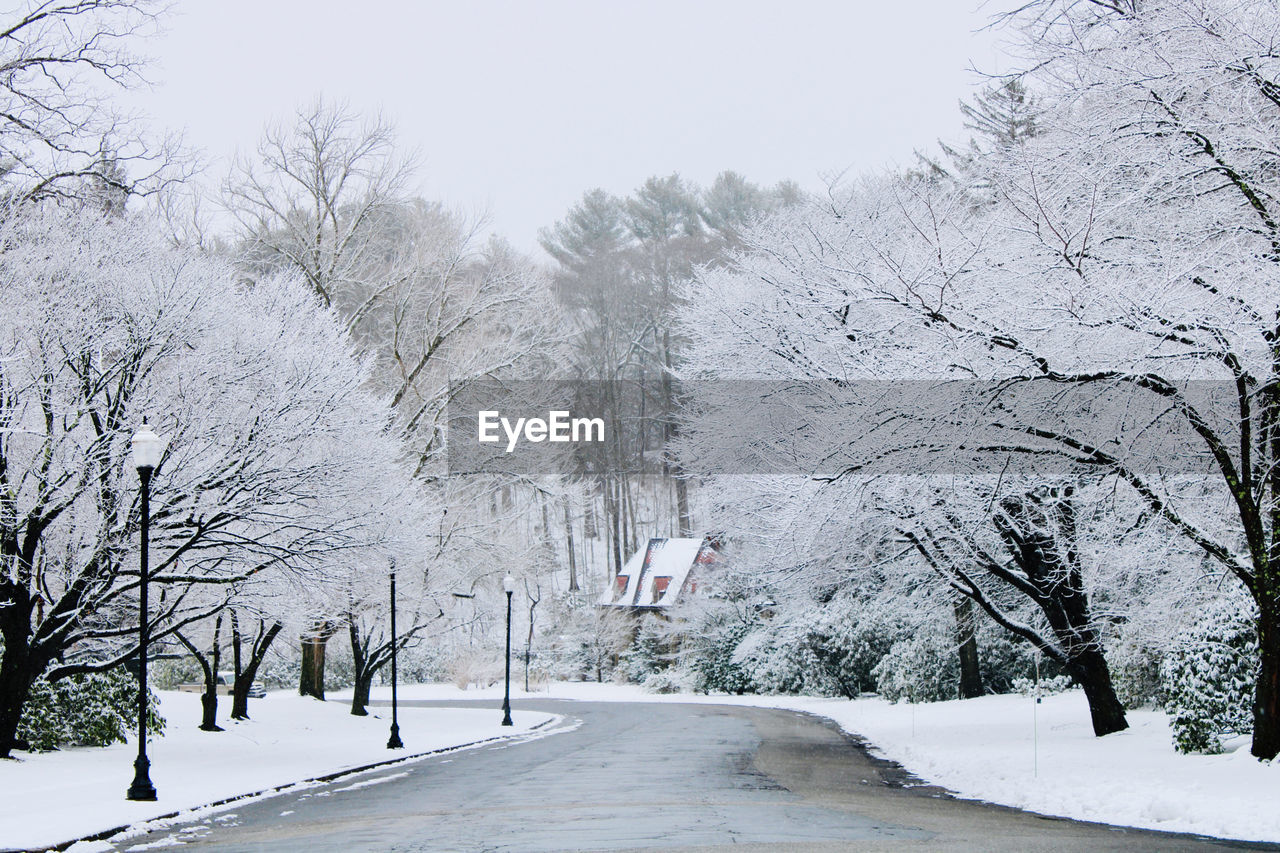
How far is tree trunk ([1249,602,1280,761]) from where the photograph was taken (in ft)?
41.9

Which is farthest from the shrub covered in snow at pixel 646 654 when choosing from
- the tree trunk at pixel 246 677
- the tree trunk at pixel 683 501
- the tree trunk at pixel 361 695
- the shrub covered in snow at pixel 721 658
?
the tree trunk at pixel 246 677

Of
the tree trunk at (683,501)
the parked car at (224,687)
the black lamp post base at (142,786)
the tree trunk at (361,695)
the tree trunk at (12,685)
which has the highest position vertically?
the tree trunk at (683,501)

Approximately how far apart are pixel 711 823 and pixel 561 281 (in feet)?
165

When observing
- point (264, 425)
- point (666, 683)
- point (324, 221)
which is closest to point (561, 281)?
point (666, 683)

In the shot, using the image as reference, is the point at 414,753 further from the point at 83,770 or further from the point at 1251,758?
the point at 1251,758

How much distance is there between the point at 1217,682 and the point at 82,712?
1711 centimetres

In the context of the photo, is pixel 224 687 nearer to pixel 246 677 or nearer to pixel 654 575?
pixel 246 677

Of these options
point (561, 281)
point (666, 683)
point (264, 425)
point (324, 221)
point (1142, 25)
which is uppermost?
point (561, 281)

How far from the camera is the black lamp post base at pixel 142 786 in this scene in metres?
13.9

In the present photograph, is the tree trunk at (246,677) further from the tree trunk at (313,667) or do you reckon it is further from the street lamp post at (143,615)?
the street lamp post at (143,615)

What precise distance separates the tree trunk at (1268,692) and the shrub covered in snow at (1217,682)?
150 cm

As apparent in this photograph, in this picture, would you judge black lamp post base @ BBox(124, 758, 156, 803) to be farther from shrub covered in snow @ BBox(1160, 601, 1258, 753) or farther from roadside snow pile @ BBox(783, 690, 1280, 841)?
shrub covered in snow @ BBox(1160, 601, 1258, 753)

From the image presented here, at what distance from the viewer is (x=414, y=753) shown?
22.8 meters

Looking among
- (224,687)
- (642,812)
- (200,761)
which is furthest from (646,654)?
(642,812)
